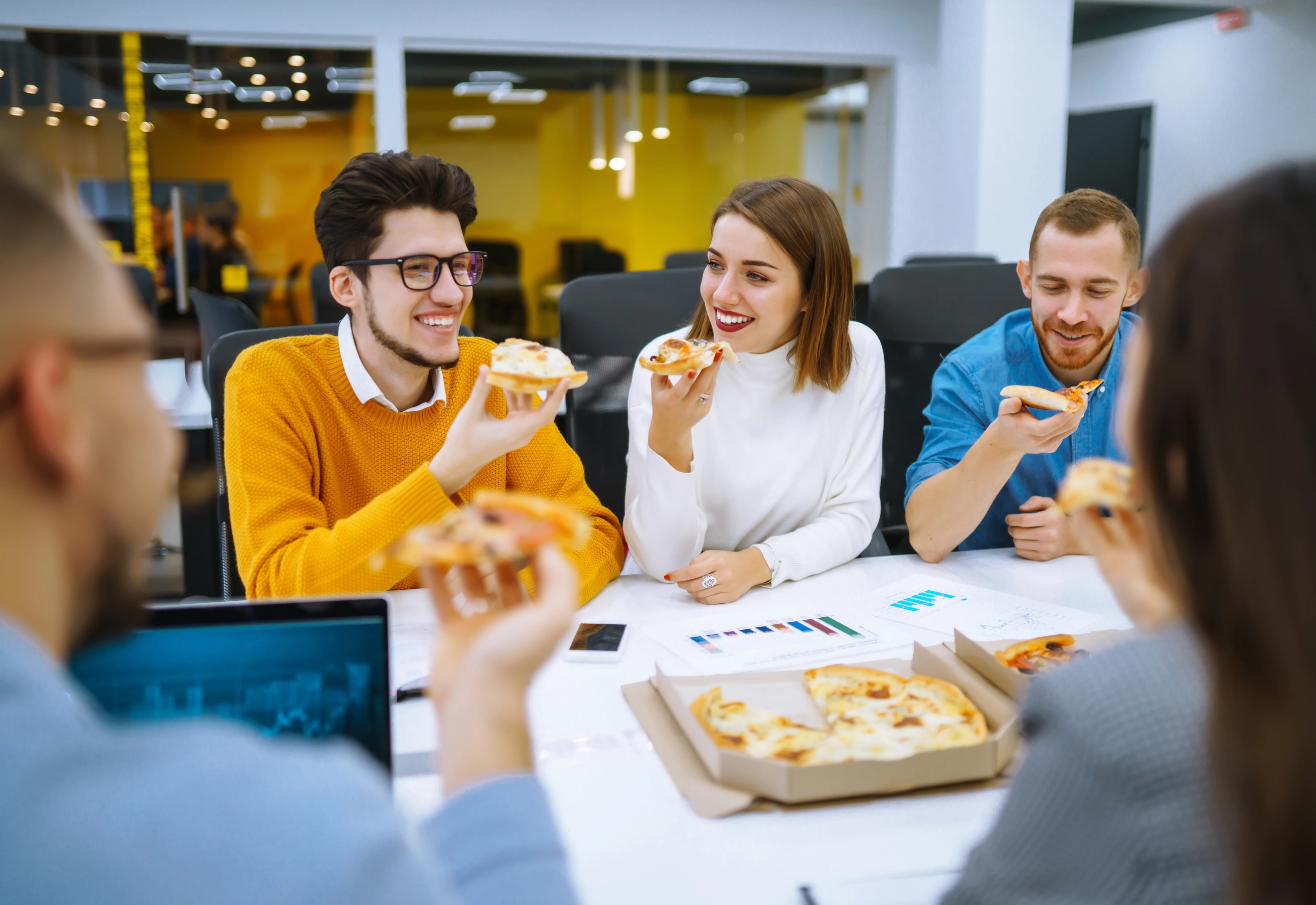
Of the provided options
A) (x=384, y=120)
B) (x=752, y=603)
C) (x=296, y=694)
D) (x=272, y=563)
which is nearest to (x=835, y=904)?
(x=296, y=694)

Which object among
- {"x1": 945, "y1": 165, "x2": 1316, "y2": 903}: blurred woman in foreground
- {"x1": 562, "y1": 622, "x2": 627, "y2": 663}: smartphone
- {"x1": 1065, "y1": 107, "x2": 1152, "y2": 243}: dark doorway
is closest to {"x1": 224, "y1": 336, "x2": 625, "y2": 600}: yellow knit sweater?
{"x1": 562, "y1": 622, "x2": 627, "y2": 663}: smartphone

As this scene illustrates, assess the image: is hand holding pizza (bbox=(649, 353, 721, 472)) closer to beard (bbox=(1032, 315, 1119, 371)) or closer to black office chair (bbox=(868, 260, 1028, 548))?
beard (bbox=(1032, 315, 1119, 371))

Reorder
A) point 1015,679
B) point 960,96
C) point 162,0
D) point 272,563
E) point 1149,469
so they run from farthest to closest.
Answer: point 960,96 < point 162,0 < point 272,563 < point 1015,679 < point 1149,469

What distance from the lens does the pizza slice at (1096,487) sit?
103 cm

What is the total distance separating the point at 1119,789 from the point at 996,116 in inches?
254

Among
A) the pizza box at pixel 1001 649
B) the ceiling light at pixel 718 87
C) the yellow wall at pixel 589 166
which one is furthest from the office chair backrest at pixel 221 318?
the ceiling light at pixel 718 87

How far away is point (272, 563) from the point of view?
1642mm

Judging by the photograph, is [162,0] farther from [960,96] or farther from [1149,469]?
[1149,469]

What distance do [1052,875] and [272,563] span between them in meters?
1.31

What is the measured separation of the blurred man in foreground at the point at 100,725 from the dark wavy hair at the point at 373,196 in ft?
4.47

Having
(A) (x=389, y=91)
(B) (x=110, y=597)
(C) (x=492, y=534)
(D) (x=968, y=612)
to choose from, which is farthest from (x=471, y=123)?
(B) (x=110, y=597)

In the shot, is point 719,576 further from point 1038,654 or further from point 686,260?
point 686,260

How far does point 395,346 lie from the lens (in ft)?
6.30

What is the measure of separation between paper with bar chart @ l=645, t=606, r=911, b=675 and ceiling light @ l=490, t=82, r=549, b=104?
5.56m
